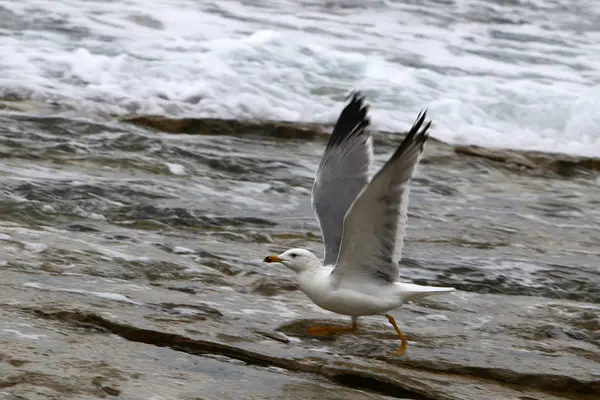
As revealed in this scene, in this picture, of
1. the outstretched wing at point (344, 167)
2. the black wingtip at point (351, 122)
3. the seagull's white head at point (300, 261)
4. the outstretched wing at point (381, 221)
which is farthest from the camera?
the black wingtip at point (351, 122)

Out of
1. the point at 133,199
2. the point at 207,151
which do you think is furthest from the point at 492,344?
the point at 207,151

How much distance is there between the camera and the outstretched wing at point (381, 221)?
3768mm

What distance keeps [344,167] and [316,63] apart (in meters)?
6.40

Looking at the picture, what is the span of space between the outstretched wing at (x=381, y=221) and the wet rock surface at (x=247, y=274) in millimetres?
308

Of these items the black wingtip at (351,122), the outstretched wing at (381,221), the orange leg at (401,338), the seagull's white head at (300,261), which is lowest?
the orange leg at (401,338)

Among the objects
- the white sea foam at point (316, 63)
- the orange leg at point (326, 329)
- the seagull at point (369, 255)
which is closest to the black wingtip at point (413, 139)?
the seagull at point (369, 255)

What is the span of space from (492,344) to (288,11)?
392 inches

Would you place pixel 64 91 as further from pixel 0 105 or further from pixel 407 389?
pixel 407 389

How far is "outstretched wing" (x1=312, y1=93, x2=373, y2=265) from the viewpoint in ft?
15.9

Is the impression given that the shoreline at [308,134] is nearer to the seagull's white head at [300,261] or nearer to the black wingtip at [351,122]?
the black wingtip at [351,122]

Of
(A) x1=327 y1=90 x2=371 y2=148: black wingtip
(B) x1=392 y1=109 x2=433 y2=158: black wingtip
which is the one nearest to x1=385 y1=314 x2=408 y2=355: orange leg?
(B) x1=392 y1=109 x2=433 y2=158: black wingtip

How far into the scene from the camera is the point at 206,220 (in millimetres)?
6047

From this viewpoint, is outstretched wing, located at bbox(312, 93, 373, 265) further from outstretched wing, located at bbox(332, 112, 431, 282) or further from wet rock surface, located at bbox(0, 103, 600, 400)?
outstretched wing, located at bbox(332, 112, 431, 282)

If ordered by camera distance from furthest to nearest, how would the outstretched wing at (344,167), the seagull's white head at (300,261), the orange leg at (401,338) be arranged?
the outstretched wing at (344,167), the seagull's white head at (300,261), the orange leg at (401,338)
